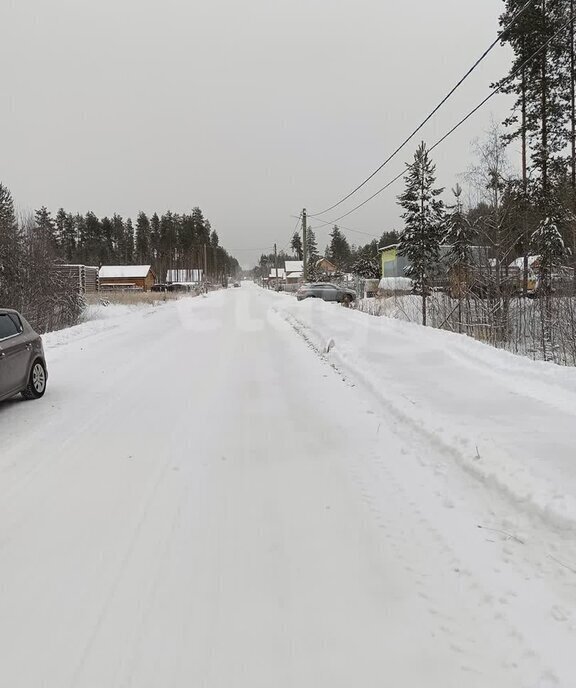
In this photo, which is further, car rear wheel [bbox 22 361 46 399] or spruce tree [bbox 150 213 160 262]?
spruce tree [bbox 150 213 160 262]

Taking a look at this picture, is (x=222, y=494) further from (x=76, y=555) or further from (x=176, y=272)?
(x=176, y=272)

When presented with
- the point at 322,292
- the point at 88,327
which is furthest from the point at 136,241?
the point at 88,327

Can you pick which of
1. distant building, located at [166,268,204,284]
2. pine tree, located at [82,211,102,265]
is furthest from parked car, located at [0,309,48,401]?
pine tree, located at [82,211,102,265]

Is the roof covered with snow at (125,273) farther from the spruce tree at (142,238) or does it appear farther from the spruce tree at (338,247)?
the spruce tree at (338,247)

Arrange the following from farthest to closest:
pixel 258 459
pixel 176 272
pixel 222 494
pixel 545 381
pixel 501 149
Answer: pixel 176 272 < pixel 501 149 < pixel 545 381 < pixel 258 459 < pixel 222 494

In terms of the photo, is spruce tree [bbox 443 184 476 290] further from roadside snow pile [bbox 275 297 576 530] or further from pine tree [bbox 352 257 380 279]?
pine tree [bbox 352 257 380 279]

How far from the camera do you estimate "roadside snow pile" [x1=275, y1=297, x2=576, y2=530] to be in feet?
13.4

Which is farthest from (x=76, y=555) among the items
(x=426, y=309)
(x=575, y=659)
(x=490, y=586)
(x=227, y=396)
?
(x=426, y=309)

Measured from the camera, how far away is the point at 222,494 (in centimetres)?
416

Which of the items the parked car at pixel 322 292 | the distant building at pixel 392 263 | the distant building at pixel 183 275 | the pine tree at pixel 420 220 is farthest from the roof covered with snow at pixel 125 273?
the pine tree at pixel 420 220

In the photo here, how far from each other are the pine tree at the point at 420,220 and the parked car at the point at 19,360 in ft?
73.7

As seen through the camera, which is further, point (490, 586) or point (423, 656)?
point (490, 586)

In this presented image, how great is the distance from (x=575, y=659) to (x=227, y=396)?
5.86 metres

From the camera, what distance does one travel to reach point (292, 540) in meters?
3.42
